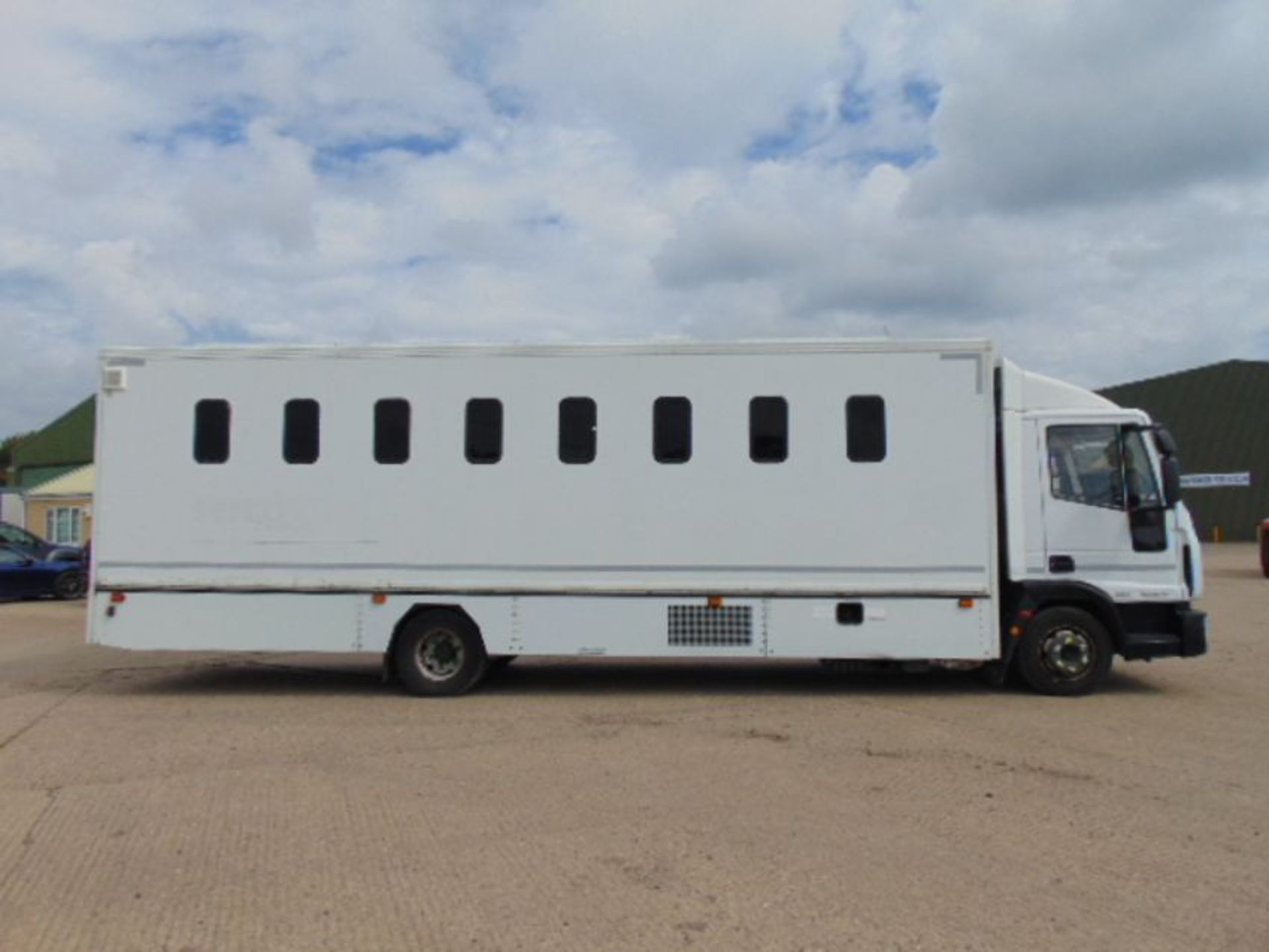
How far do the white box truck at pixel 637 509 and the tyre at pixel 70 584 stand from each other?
14.3m

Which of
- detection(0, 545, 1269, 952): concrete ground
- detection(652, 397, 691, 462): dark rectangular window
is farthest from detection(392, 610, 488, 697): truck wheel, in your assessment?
detection(652, 397, 691, 462): dark rectangular window

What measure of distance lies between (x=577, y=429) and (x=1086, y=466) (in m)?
4.38

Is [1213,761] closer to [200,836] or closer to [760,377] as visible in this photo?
[760,377]

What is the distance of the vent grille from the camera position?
9133mm

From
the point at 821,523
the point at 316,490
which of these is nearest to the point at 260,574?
the point at 316,490

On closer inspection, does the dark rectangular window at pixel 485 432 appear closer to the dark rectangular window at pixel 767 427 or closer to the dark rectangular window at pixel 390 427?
the dark rectangular window at pixel 390 427

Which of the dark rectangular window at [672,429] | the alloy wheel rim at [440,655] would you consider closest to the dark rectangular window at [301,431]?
the alloy wheel rim at [440,655]

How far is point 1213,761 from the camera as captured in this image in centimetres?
708

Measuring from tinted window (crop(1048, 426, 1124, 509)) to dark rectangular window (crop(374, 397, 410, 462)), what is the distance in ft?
18.3

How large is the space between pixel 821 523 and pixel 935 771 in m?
2.77

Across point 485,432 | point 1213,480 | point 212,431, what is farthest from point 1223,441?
point 212,431

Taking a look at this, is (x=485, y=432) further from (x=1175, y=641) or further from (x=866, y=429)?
(x=1175, y=641)

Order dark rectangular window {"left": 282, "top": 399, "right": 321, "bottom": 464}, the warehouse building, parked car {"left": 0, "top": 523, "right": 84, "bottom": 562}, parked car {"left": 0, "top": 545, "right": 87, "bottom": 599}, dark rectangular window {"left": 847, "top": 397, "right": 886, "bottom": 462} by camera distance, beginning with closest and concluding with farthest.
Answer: dark rectangular window {"left": 847, "top": 397, "right": 886, "bottom": 462}
dark rectangular window {"left": 282, "top": 399, "right": 321, "bottom": 464}
parked car {"left": 0, "top": 545, "right": 87, "bottom": 599}
parked car {"left": 0, "top": 523, "right": 84, "bottom": 562}
the warehouse building

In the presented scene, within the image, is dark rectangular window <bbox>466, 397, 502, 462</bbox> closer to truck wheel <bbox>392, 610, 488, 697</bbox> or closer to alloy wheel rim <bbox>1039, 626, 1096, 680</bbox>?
truck wheel <bbox>392, 610, 488, 697</bbox>
